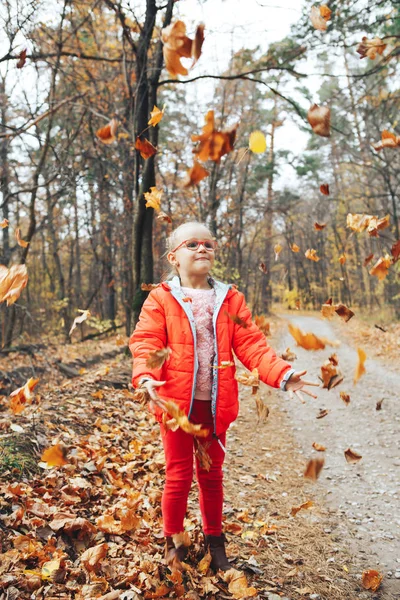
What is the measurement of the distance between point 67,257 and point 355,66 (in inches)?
680

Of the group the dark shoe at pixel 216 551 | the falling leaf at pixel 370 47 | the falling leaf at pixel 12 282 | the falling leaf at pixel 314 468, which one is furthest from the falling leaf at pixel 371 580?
the falling leaf at pixel 370 47

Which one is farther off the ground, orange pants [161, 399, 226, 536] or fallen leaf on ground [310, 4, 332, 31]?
fallen leaf on ground [310, 4, 332, 31]

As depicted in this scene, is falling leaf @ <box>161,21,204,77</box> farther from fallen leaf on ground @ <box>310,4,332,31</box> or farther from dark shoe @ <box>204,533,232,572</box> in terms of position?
dark shoe @ <box>204,533,232,572</box>

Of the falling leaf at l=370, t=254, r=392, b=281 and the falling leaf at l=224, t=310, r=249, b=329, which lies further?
the falling leaf at l=370, t=254, r=392, b=281

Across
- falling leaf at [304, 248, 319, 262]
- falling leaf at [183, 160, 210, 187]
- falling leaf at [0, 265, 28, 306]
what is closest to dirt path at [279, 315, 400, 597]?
falling leaf at [304, 248, 319, 262]

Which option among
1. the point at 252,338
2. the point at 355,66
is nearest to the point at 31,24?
the point at 252,338

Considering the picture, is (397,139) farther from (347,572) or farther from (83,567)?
(83,567)

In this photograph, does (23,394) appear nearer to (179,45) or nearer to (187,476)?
(187,476)

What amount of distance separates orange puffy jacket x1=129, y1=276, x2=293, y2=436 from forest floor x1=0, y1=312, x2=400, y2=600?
1.96 ft

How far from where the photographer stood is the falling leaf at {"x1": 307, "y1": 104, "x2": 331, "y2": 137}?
75.9 inches

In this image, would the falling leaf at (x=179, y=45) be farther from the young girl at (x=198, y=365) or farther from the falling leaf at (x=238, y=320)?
the falling leaf at (x=238, y=320)

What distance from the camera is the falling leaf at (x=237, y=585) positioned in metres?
2.09

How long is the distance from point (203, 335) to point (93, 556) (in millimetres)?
1256

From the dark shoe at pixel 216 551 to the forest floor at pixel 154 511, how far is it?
0.27 feet
